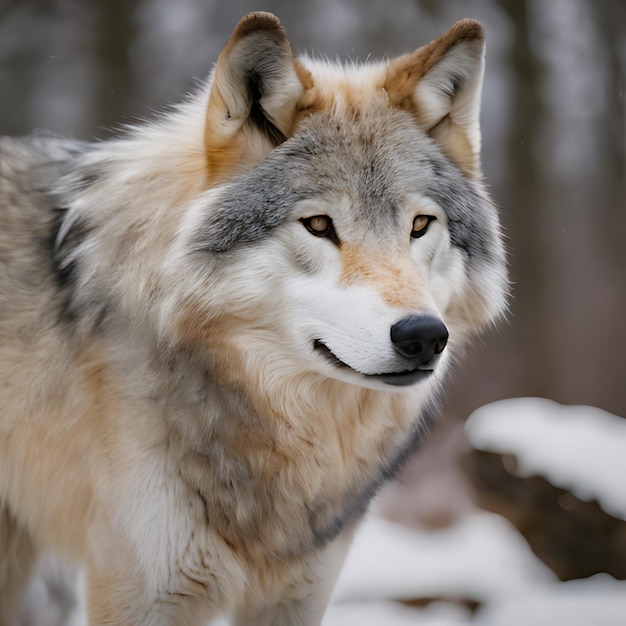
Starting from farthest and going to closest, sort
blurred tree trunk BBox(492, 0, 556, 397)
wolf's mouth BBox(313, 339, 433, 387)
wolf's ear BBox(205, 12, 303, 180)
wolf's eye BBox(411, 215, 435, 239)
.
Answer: blurred tree trunk BBox(492, 0, 556, 397), wolf's eye BBox(411, 215, 435, 239), wolf's ear BBox(205, 12, 303, 180), wolf's mouth BBox(313, 339, 433, 387)

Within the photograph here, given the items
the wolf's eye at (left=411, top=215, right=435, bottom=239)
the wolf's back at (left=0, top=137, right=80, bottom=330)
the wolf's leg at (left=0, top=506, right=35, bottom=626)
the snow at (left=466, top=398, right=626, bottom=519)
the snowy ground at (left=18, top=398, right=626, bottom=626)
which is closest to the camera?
the wolf's eye at (left=411, top=215, right=435, bottom=239)

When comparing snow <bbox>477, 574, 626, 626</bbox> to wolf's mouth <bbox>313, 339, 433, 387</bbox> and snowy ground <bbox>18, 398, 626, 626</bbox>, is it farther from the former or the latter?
wolf's mouth <bbox>313, 339, 433, 387</bbox>

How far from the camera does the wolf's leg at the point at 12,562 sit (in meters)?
2.89

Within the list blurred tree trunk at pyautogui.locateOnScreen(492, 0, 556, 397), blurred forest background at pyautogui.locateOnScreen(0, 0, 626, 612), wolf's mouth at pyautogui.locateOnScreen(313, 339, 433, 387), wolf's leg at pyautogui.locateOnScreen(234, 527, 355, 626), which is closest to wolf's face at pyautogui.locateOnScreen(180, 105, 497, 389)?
wolf's mouth at pyautogui.locateOnScreen(313, 339, 433, 387)

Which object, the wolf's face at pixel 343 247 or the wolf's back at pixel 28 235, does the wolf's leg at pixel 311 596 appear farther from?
the wolf's back at pixel 28 235

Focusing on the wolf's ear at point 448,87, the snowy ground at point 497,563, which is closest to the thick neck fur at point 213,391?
the wolf's ear at point 448,87

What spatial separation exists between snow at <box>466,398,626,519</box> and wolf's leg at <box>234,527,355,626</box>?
223 cm

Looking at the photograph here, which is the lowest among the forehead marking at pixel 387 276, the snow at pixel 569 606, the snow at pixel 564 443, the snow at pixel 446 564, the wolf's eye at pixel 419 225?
the snow at pixel 446 564

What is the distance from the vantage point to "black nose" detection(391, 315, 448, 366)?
189cm

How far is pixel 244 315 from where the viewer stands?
2.18 meters

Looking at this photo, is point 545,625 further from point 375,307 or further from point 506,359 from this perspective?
point 506,359

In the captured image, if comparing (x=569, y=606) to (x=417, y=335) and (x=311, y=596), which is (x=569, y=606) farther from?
(x=417, y=335)

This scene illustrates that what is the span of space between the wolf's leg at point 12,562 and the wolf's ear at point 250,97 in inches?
62.8

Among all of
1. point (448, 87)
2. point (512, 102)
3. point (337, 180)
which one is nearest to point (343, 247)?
point (337, 180)
